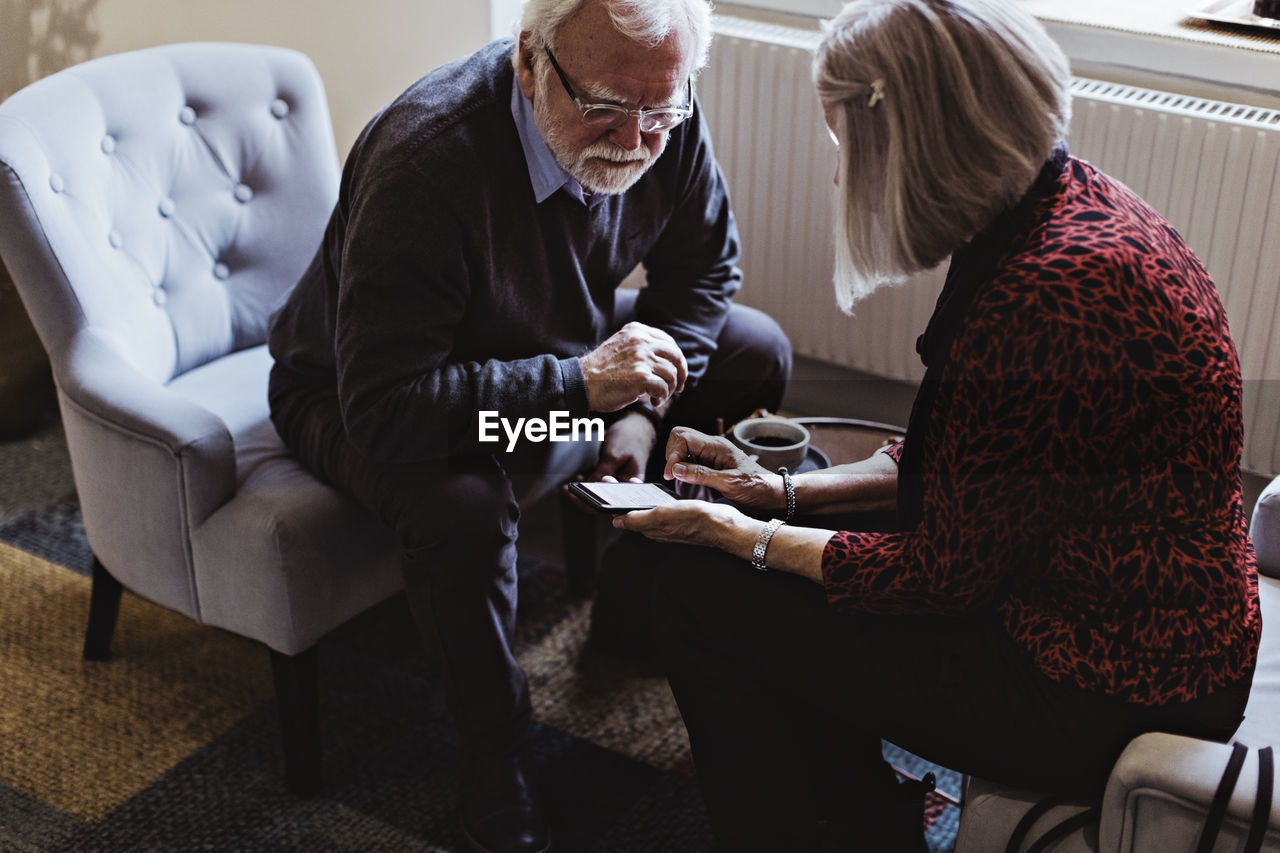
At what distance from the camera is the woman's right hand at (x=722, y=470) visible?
149 cm

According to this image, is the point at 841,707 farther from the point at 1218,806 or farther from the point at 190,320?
the point at 190,320

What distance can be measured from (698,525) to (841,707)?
0.24m

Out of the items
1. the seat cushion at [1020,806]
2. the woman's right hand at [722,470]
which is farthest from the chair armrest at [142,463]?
the seat cushion at [1020,806]

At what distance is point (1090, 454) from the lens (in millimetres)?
1107

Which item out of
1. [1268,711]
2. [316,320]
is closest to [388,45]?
[316,320]

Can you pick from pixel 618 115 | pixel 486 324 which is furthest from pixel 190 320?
pixel 618 115

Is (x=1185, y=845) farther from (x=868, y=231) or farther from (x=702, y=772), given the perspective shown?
(x=868, y=231)

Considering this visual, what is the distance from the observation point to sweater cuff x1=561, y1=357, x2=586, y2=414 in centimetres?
156

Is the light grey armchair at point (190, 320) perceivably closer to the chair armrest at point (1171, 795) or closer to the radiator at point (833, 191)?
the radiator at point (833, 191)

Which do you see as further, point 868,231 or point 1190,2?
point 1190,2

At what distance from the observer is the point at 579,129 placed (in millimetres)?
1498

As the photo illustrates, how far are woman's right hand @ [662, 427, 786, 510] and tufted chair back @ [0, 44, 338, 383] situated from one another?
80 centimetres

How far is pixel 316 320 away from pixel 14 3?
4.49ft

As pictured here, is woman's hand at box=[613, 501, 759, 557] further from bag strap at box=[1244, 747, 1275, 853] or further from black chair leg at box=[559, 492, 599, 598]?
black chair leg at box=[559, 492, 599, 598]
